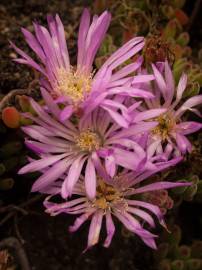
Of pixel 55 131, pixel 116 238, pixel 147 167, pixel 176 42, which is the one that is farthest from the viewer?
pixel 176 42

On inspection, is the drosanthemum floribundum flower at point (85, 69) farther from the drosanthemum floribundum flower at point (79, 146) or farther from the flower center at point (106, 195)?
the flower center at point (106, 195)

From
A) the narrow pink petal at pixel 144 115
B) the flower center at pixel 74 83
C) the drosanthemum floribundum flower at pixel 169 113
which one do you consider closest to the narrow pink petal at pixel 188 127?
the drosanthemum floribundum flower at pixel 169 113

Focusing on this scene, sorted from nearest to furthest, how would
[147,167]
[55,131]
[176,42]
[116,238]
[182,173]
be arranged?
[147,167] < [55,131] < [182,173] < [116,238] < [176,42]

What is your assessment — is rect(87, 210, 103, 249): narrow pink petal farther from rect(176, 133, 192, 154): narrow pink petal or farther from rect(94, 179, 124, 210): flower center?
rect(176, 133, 192, 154): narrow pink petal

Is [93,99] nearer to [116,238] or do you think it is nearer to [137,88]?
[137,88]

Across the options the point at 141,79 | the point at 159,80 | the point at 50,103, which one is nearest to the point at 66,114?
the point at 50,103

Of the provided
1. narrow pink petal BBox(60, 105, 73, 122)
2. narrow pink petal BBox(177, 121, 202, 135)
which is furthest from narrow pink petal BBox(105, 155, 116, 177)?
narrow pink petal BBox(177, 121, 202, 135)

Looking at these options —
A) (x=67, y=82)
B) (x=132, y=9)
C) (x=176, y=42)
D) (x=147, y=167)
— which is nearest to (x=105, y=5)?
(x=132, y=9)
